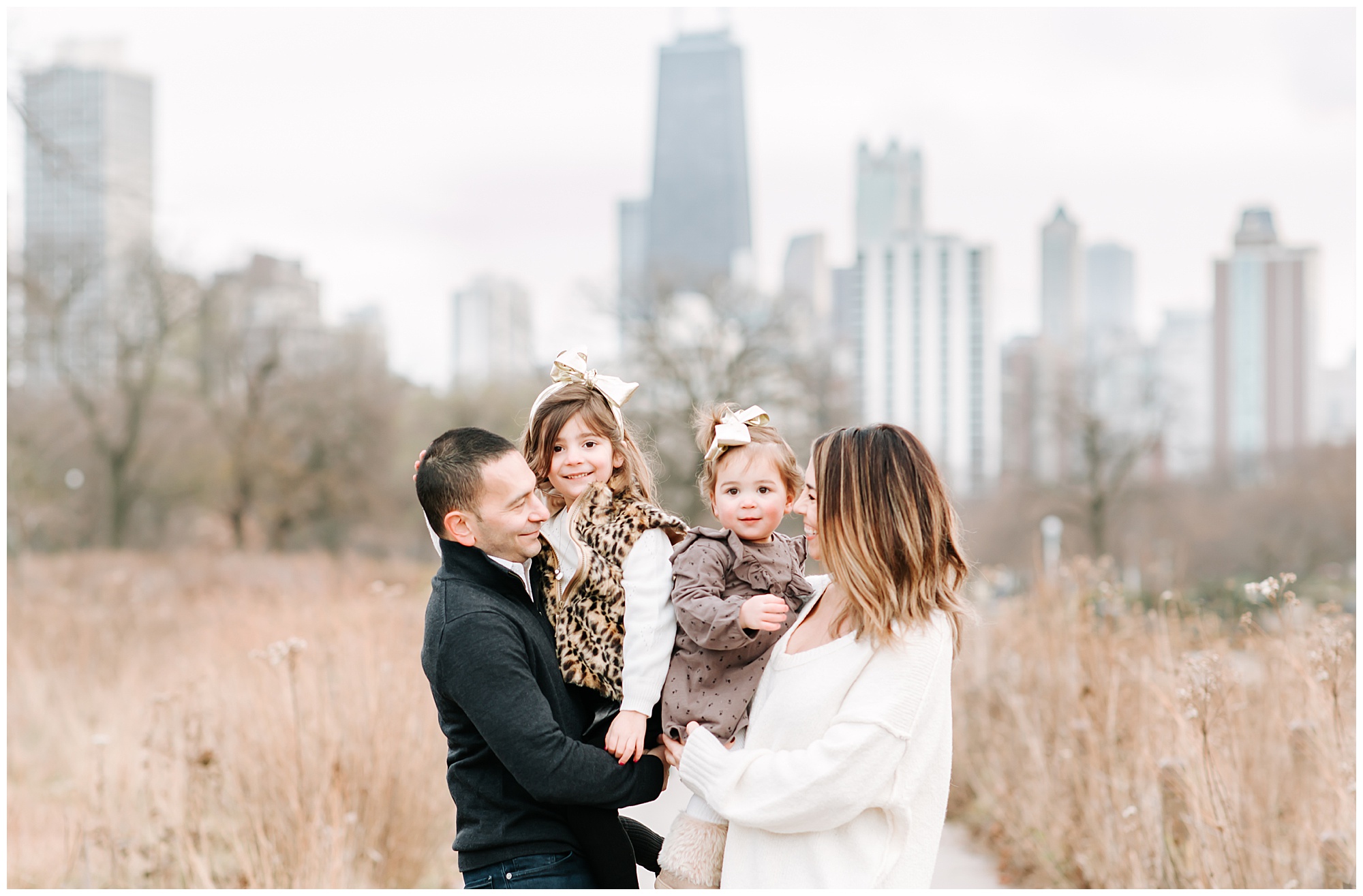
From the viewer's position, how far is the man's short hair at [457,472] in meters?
2.04

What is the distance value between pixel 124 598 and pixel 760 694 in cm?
1168

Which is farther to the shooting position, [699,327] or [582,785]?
[699,327]

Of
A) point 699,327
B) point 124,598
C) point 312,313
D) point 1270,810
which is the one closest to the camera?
point 1270,810

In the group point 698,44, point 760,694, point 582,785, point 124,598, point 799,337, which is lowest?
point 124,598

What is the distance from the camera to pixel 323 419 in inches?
1058

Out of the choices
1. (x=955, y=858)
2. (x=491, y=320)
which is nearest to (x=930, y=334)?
(x=491, y=320)

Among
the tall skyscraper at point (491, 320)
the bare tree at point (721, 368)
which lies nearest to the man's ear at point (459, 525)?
the bare tree at point (721, 368)

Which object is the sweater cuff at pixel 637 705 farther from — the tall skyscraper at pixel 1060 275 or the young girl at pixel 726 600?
the tall skyscraper at pixel 1060 275

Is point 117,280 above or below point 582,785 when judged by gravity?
above

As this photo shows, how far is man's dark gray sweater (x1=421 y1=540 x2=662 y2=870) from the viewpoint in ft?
6.25

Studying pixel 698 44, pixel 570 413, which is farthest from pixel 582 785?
pixel 698 44

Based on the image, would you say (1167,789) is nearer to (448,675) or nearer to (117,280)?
(448,675)

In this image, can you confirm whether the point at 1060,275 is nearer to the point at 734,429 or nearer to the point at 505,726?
the point at 734,429

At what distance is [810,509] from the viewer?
2.12 meters
